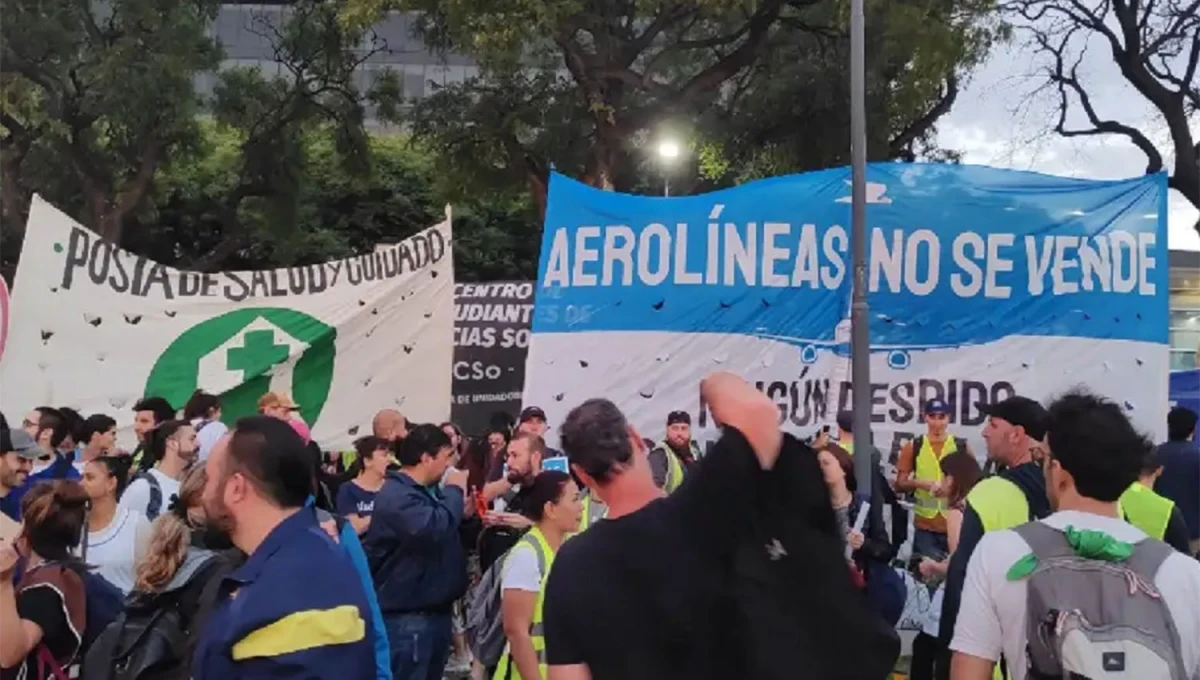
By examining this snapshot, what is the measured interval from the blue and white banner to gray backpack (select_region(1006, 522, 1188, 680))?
6.55 meters

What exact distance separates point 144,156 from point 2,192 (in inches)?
84.8

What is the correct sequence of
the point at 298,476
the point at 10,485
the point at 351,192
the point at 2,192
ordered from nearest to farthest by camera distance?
the point at 298,476, the point at 10,485, the point at 2,192, the point at 351,192

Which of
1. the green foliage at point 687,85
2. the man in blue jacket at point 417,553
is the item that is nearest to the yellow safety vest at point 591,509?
the man in blue jacket at point 417,553

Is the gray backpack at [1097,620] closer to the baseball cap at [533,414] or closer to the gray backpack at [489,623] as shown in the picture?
the gray backpack at [489,623]

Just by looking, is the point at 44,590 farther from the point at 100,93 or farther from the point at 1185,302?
the point at 1185,302

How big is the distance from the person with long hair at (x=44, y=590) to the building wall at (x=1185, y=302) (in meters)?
25.7

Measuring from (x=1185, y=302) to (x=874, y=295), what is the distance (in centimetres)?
1985

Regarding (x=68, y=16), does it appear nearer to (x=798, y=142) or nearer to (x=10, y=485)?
(x=798, y=142)

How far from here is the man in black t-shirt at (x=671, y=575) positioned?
2596 millimetres

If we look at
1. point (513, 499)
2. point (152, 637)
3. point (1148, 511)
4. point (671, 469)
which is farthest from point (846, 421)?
point (152, 637)

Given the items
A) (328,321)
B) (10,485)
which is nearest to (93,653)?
(10,485)

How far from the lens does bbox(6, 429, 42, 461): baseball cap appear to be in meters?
6.61

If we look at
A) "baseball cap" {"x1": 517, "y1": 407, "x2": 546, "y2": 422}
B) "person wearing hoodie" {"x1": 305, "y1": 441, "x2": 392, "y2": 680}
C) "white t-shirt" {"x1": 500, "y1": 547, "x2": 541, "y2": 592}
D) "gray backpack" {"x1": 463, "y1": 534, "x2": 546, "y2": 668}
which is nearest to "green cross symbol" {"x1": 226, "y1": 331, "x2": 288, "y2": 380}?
"baseball cap" {"x1": 517, "y1": 407, "x2": 546, "y2": 422}

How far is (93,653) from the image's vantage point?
3.78 metres
